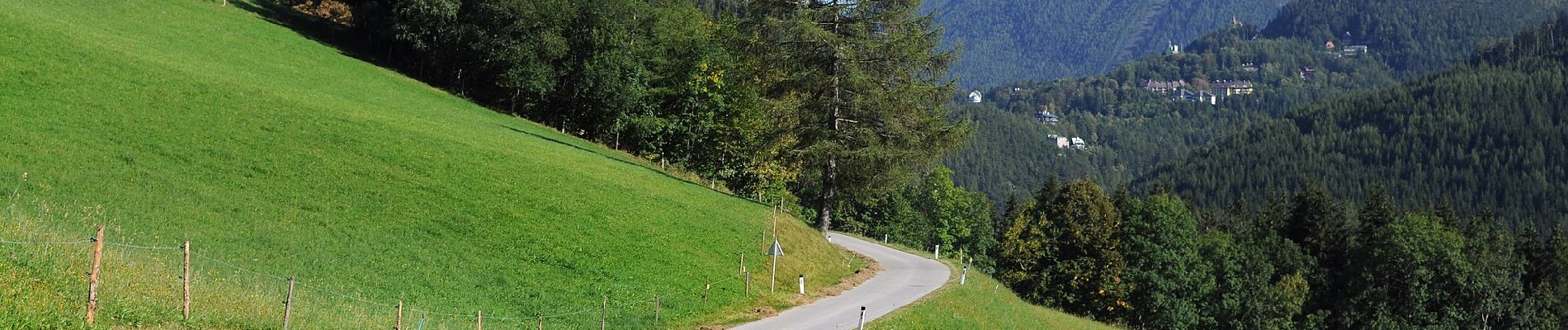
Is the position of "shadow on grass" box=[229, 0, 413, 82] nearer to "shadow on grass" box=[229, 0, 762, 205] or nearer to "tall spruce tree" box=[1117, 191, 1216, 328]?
"shadow on grass" box=[229, 0, 762, 205]

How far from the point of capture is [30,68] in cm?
3838

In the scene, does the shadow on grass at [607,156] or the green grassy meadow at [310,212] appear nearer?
the green grassy meadow at [310,212]

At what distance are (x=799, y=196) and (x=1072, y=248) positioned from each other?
1789 cm

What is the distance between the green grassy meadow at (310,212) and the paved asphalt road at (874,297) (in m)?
1.11

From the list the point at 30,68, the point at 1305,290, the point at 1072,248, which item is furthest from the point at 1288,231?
the point at 30,68

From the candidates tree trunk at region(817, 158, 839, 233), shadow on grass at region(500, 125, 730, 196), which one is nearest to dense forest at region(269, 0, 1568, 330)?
tree trunk at region(817, 158, 839, 233)

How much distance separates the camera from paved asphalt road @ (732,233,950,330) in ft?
102

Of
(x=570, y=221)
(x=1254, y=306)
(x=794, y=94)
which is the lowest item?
(x=1254, y=306)

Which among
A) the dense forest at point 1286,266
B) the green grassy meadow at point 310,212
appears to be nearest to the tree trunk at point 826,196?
the green grassy meadow at point 310,212

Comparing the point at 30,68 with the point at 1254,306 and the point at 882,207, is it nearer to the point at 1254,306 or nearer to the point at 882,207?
the point at 882,207

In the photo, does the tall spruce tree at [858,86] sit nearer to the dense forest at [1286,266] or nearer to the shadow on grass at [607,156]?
the shadow on grass at [607,156]

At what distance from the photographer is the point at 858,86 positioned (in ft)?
149

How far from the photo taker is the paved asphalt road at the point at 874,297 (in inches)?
1220

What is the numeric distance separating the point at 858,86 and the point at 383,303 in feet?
82.6
